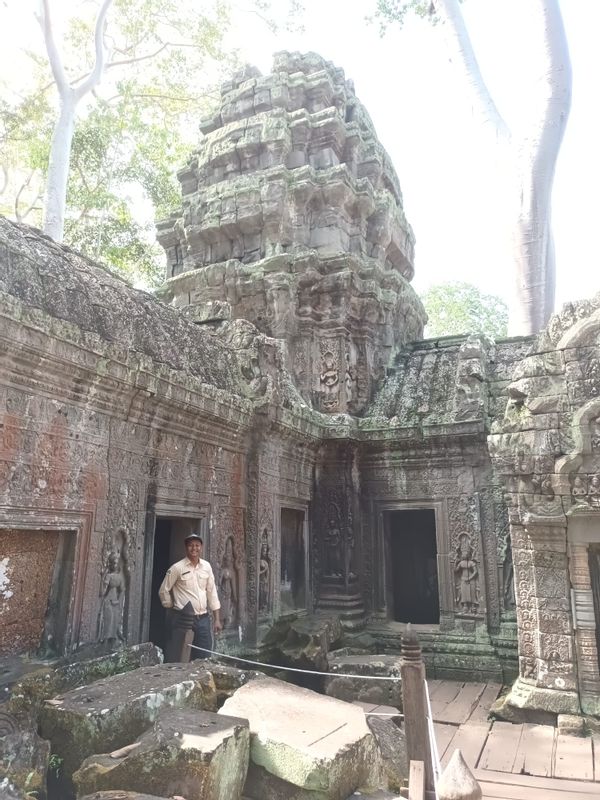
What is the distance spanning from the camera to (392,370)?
31.6 feet

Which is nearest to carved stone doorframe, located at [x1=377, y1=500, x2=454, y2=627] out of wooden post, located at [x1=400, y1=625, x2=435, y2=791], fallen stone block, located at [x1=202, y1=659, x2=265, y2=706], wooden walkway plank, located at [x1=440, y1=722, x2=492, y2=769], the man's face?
wooden walkway plank, located at [x1=440, y1=722, x2=492, y2=769]

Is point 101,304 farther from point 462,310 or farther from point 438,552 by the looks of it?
point 462,310

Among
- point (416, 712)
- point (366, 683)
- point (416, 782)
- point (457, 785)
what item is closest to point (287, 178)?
point (366, 683)

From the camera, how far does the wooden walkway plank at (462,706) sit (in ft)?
18.8

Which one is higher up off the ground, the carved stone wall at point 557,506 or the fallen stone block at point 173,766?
the carved stone wall at point 557,506

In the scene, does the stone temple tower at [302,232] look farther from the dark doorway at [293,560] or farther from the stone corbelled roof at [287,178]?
the dark doorway at [293,560]

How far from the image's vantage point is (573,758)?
15.3 feet

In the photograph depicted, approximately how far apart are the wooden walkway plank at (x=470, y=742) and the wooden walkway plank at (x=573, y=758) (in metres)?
0.57

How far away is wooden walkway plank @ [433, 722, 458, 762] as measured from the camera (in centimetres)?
490

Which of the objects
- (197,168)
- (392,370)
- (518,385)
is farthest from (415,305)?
(518,385)

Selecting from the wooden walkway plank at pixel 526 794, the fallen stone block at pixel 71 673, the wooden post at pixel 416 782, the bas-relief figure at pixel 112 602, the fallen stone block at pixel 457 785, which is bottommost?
the wooden walkway plank at pixel 526 794

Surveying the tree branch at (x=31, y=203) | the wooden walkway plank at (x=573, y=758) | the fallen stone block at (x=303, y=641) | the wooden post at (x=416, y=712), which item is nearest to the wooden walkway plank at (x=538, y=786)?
the wooden walkway plank at (x=573, y=758)

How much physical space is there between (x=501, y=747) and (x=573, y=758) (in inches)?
20.8

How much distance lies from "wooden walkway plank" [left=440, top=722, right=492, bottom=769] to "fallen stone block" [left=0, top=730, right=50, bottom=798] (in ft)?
8.98
